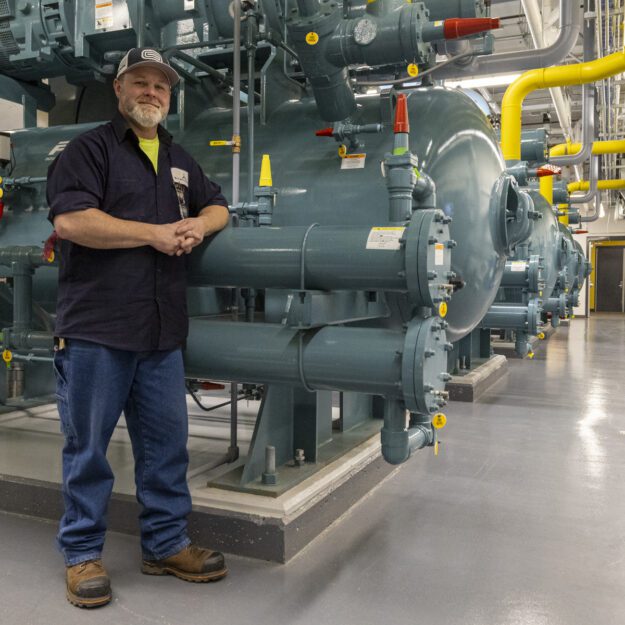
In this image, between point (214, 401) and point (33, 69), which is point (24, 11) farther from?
point (214, 401)

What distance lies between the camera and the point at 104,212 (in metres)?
1.59

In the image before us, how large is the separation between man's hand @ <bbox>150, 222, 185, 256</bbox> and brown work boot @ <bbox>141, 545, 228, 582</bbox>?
2.67ft

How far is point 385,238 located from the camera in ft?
5.41

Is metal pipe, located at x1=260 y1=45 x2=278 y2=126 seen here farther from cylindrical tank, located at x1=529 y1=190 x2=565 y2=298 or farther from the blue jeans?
cylindrical tank, located at x1=529 y1=190 x2=565 y2=298

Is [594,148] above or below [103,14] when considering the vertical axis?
above

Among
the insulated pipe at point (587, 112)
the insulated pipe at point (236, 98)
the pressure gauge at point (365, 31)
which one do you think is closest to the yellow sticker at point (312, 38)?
the pressure gauge at point (365, 31)

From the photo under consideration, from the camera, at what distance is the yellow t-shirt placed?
1.72m

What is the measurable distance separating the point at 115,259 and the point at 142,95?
0.46 m

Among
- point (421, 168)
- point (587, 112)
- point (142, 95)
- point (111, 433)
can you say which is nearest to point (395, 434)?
point (111, 433)

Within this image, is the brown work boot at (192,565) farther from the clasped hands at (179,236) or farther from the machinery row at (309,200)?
the clasped hands at (179,236)

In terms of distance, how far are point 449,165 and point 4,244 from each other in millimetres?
1841

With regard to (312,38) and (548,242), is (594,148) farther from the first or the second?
(312,38)

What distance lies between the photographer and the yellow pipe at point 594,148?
340 inches

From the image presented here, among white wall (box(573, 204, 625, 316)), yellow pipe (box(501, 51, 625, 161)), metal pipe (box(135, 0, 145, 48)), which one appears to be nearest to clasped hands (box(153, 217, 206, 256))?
metal pipe (box(135, 0, 145, 48))
